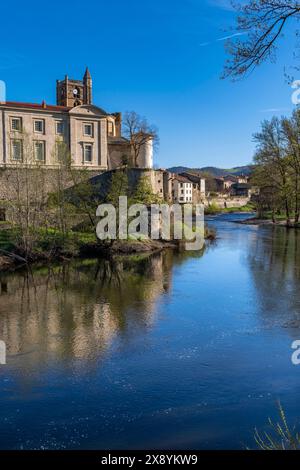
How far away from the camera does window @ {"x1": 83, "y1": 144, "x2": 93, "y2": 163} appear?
1640 inches

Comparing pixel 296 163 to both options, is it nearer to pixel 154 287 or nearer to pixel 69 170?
pixel 69 170

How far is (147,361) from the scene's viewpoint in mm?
10039

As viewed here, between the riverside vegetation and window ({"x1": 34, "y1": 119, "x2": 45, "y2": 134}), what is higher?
window ({"x1": 34, "y1": 119, "x2": 45, "y2": 134})

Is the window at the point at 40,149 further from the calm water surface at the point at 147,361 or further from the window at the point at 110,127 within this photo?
the calm water surface at the point at 147,361

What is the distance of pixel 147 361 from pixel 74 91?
198ft

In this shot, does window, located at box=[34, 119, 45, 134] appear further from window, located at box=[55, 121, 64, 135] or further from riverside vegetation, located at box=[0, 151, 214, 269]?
riverside vegetation, located at box=[0, 151, 214, 269]

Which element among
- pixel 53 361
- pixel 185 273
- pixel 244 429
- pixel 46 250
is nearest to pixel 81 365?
pixel 53 361

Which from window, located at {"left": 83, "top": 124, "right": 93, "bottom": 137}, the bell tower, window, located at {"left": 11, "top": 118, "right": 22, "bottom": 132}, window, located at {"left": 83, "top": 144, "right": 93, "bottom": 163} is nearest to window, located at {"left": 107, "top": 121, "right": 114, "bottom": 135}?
window, located at {"left": 83, "top": 124, "right": 93, "bottom": 137}

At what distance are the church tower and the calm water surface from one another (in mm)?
48642

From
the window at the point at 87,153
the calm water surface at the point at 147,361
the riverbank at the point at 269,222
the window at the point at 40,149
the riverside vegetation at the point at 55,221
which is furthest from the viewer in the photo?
the riverbank at the point at 269,222

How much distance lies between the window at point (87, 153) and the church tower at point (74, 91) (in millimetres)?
23374

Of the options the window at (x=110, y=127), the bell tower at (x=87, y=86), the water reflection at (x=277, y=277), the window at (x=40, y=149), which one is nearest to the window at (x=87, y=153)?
the window at (x=40, y=149)

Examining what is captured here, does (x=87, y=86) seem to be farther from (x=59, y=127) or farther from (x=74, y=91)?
(x=59, y=127)

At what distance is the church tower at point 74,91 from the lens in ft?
207
